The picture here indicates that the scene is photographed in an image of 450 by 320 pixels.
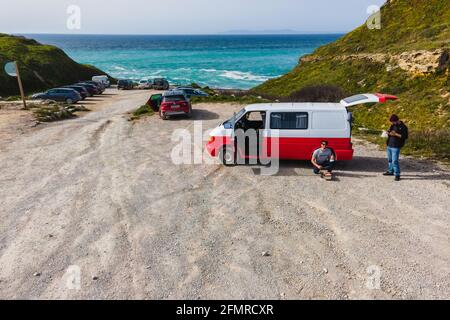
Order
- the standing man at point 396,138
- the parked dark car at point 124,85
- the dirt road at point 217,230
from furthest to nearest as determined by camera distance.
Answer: the parked dark car at point 124,85 → the standing man at point 396,138 → the dirt road at point 217,230

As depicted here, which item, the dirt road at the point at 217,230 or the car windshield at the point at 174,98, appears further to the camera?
the car windshield at the point at 174,98

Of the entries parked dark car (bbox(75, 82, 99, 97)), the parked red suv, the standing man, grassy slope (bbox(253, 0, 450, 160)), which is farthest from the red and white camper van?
parked dark car (bbox(75, 82, 99, 97))

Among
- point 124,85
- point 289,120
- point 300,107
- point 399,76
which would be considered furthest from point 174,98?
point 124,85

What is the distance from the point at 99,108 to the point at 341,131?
77.0 feet

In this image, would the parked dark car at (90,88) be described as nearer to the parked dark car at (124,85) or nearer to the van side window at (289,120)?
the parked dark car at (124,85)

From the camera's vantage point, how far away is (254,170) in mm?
12938

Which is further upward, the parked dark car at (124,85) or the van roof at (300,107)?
the van roof at (300,107)

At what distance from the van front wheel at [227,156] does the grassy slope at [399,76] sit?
7353 mm

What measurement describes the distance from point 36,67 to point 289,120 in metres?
43.2

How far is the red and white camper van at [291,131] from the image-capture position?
12344 mm

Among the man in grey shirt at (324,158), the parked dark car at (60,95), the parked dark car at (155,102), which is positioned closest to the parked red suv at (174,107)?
the parked dark car at (155,102)

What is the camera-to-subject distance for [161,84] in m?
47.6
